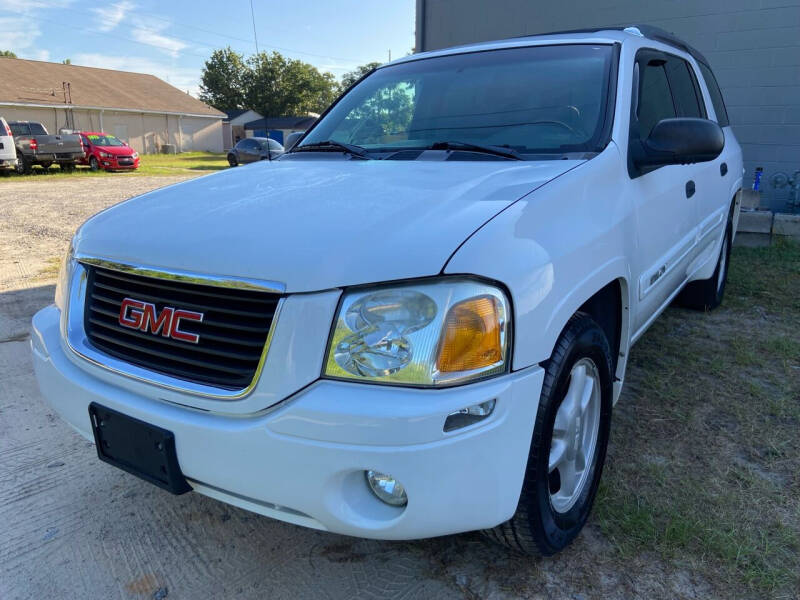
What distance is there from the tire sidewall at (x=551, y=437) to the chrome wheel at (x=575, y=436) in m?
0.02

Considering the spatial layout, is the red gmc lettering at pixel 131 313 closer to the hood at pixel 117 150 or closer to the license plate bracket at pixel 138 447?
the license plate bracket at pixel 138 447

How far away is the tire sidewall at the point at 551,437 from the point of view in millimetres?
1631

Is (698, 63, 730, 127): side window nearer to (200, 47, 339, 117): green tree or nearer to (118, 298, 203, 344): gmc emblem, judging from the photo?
(118, 298, 203, 344): gmc emblem

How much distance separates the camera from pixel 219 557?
2.01 m

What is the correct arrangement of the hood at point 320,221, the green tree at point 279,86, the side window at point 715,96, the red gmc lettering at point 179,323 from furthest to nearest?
the green tree at point 279,86
the side window at point 715,96
the red gmc lettering at point 179,323
the hood at point 320,221

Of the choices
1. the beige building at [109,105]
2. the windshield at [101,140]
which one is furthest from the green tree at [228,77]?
the windshield at [101,140]

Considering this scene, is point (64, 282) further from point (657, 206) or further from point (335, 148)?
point (657, 206)

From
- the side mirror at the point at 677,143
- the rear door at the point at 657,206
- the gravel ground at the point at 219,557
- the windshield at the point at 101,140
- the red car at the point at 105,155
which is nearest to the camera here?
the gravel ground at the point at 219,557

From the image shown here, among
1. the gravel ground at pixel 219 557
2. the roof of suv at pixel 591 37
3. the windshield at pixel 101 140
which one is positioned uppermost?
the roof of suv at pixel 591 37

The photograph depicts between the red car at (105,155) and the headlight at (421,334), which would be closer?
the headlight at (421,334)

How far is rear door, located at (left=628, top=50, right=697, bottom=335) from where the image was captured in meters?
2.34

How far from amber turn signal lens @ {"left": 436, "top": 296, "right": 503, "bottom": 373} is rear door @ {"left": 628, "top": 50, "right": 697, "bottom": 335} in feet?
3.45

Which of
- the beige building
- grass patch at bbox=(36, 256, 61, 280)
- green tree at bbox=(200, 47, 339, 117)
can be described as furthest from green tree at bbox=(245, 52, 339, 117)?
grass patch at bbox=(36, 256, 61, 280)

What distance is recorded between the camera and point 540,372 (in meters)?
1.56
